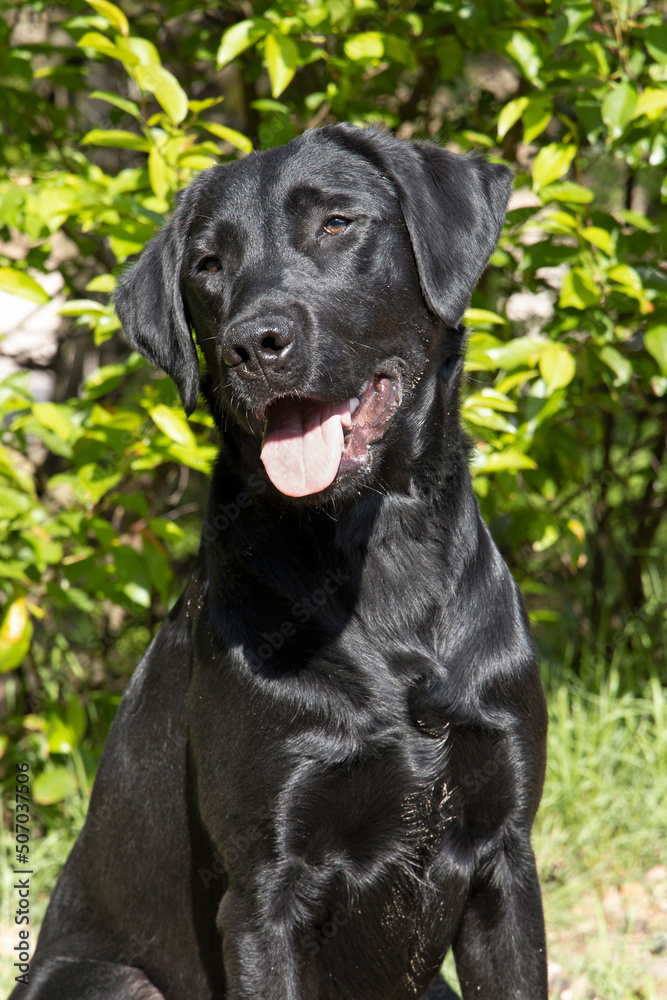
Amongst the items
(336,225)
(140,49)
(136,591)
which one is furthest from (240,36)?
(136,591)

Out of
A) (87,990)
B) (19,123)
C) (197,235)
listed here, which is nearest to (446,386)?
(197,235)

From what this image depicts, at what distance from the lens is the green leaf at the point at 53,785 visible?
11.9ft

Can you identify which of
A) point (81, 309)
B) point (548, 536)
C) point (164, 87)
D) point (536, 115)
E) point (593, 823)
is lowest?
point (593, 823)

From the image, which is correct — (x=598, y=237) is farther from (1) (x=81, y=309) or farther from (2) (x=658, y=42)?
(1) (x=81, y=309)

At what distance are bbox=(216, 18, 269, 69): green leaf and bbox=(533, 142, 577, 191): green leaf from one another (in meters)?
0.83

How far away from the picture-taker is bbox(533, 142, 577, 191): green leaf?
2844mm

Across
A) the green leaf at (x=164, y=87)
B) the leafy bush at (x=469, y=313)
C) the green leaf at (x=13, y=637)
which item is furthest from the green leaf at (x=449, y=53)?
the green leaf at (x=13, y=637)

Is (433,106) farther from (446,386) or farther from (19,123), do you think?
(446,386)

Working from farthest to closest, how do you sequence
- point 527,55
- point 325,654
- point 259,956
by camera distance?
point 527,55 → point 325,654 → point 259,956

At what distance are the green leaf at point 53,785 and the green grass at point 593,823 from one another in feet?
0.59

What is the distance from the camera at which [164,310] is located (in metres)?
2.42

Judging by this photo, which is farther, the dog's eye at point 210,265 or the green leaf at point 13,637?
the green leaf at point 13,637

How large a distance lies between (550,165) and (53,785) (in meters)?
2.60

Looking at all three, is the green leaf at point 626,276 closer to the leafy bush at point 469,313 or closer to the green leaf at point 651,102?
the leafy bush at point 469,313
